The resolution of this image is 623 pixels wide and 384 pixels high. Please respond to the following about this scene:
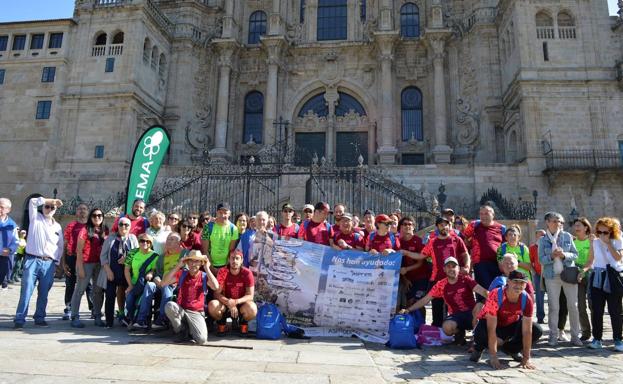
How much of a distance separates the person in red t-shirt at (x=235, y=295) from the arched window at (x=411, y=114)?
23659 mm

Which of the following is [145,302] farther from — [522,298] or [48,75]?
[48,75]

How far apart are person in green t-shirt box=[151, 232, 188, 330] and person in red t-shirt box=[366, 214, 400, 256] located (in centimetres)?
324

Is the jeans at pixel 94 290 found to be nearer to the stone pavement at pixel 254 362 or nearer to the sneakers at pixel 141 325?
the stone pavement at pixel 254 362

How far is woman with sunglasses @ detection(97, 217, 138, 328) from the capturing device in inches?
304

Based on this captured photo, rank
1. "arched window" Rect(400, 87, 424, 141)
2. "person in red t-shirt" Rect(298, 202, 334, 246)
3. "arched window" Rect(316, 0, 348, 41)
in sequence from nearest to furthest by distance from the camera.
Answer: "person in red t-shirt" Rect(298, 202, 334, 246) < "arched window" Rect(400, 87, 424, 141) < "arched window" Rect(316, 0, 348, 41)

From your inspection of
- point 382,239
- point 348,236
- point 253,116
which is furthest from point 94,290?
point 253,116

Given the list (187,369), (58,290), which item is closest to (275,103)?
(58,290)

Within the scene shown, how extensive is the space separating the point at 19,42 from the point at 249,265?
27.4 metres

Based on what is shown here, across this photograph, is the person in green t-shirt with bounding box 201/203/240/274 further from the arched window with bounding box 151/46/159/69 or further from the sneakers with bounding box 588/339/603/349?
the arched window with bounding box 151/46/159/69

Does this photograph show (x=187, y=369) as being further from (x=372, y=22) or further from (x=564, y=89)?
(x=372, y=22)

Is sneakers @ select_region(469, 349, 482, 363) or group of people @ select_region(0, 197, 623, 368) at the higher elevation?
group of people @ select_region(0, 197, 623, 368)

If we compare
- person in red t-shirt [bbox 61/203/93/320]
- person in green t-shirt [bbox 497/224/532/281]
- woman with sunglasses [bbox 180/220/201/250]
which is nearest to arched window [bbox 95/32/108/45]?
person in red t-shirt [bbox 61/203/93/320]

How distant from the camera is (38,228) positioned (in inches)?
304

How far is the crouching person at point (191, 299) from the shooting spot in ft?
21.3
